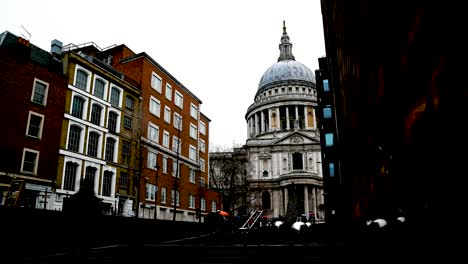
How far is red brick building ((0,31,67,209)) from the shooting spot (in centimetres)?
2275

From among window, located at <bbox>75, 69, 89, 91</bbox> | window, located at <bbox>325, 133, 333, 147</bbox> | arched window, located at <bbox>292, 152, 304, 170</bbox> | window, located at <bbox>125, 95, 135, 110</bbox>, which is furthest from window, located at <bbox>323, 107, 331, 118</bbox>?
arched window, located at <bbox>292, 152, 304, 170</bbox>

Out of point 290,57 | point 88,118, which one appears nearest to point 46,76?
point 88,118

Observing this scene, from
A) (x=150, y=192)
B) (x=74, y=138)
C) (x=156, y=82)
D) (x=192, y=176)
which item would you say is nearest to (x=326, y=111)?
(x=192, y=176)

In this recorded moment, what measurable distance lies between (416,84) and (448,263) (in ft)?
1.80

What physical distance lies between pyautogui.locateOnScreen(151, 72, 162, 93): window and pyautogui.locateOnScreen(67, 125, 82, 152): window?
35.5ft

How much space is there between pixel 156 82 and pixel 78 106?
1095cm

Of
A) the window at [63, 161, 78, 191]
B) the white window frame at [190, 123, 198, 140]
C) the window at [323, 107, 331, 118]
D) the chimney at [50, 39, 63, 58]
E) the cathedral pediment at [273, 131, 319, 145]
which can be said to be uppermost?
the cathedral pediment at [273, 131, 319, 145]

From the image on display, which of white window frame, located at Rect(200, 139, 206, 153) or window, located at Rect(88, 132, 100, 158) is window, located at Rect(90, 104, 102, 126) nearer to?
window, located at Rect(88, 132, 100, 158)

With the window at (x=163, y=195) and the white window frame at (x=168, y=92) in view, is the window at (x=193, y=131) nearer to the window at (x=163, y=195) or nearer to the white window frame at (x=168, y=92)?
the white window frame at (x=168, y=92)

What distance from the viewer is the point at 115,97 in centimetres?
3269

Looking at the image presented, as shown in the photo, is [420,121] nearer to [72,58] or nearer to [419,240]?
[419,240]

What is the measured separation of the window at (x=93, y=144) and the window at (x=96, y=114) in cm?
105

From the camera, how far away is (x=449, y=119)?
0.89 m

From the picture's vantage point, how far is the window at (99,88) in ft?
99.5
